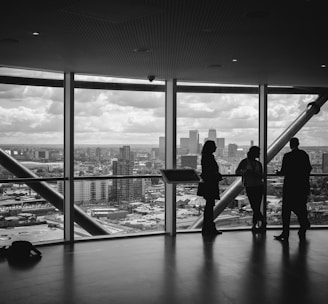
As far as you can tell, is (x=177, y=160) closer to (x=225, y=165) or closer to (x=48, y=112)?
(x=225, y=165)

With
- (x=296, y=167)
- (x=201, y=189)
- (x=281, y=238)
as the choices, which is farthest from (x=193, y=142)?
(x=281, y=238)

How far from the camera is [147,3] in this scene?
14.0ft

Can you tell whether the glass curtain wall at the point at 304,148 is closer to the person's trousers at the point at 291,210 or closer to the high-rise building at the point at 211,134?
the high-rise building at the point at 211,134

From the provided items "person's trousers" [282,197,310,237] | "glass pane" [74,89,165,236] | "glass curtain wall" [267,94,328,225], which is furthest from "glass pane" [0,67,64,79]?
"person's trousers" [282,197,310,237]

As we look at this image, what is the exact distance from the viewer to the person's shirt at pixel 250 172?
8859 mm

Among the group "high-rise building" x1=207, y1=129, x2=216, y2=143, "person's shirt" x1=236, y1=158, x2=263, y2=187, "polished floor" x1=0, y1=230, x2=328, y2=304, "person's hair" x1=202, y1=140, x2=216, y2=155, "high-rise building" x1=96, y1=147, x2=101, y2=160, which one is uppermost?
"high-rise building" x1=207, y1=129, x2=216, y2=143

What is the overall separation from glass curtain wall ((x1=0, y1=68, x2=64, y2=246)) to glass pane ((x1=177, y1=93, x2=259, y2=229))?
2.74 m

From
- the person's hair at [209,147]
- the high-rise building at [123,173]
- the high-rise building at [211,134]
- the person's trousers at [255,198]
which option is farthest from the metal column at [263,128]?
the high-rise building at [123,173]

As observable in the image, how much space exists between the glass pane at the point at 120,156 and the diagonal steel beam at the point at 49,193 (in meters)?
0.12

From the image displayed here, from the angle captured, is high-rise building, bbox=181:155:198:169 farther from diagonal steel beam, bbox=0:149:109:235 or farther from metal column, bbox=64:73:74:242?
metal column, bbox=64:73:74:242

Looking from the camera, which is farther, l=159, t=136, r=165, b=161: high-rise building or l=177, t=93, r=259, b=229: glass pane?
l=177, t=93, r=259, b=229: glass pane

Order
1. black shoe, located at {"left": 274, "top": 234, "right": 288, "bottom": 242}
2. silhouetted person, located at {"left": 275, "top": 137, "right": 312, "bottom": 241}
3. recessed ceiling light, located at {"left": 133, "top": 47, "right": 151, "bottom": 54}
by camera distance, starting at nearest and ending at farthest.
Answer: recessed ceiling light, located at {"left": 133, "top": 47, "right": 151, "bottom": 54}
silhouetted person, located at {"left": 275, "top": 137, "right": 312, "bottom": 241}
black shoe, located at {"left": 274, "top": 234, "right": 288, "bottom": 242}

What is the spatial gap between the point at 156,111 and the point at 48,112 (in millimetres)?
2197

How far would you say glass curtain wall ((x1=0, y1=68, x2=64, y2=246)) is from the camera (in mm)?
7895
